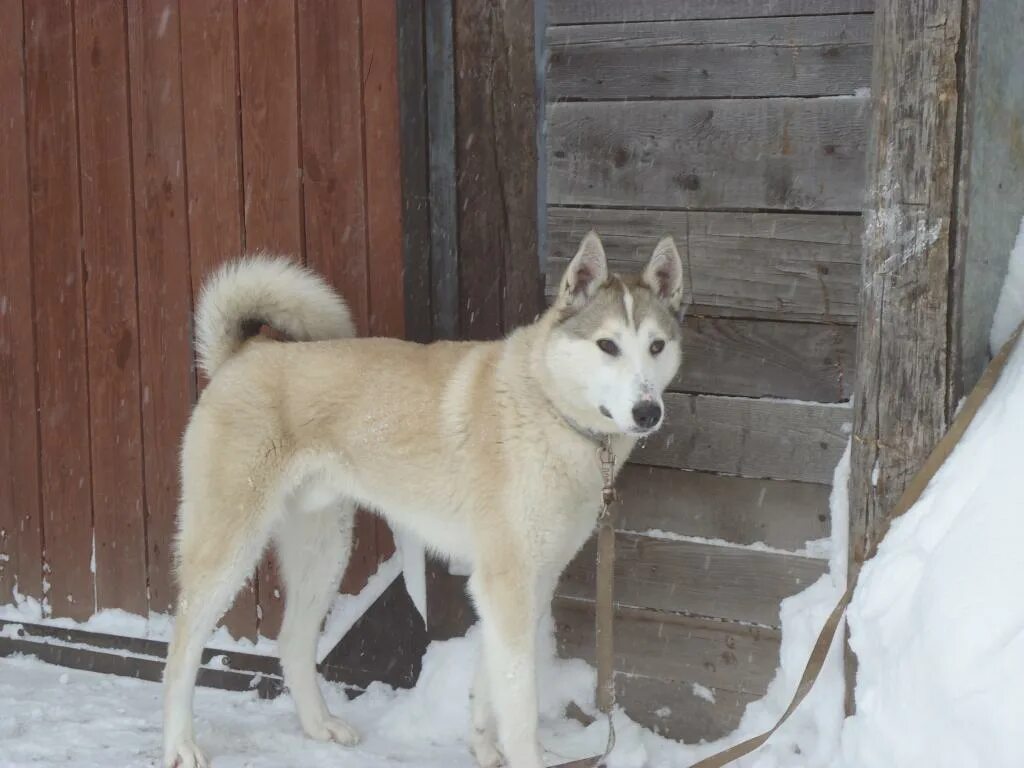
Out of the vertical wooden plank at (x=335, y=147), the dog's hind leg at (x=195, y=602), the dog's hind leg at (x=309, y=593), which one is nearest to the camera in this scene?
the dog's hind leg at (x=195, y=602)

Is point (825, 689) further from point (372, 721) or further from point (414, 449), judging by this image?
point (372, 721)

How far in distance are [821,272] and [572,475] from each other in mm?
945

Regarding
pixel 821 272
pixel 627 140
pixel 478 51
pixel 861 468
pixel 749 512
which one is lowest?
pixel 749 512

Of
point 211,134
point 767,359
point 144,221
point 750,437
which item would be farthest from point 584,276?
point 144,221

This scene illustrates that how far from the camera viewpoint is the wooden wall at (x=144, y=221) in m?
3.96

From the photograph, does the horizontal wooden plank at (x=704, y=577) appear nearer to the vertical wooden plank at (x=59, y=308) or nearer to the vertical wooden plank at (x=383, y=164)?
the vertical wooden plank at (x=383, y=164)

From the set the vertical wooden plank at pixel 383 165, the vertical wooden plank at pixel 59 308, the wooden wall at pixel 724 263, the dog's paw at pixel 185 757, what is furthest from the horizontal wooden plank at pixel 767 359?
the vertical wooden plank at pixel 59 308

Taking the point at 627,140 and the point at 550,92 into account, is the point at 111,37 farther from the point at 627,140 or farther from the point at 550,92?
the point at 627,140

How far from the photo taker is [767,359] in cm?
339

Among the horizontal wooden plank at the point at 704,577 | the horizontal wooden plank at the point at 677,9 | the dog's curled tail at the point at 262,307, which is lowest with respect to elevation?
the horizontal wooden plank at the point at 704,577

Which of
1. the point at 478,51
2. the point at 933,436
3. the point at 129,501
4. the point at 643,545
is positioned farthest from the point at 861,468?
the point at 129,501

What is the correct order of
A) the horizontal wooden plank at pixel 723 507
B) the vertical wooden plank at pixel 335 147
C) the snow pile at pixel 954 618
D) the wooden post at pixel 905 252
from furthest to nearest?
the vertical wooden plank at pixel 335 147 → the horizontal wooden plank at pixel 723 507 → the wooden post at pixel 905 252 → the snow pile at pixel 954 618

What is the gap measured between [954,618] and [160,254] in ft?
Answer: 10.4

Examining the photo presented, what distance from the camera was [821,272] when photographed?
325cm
